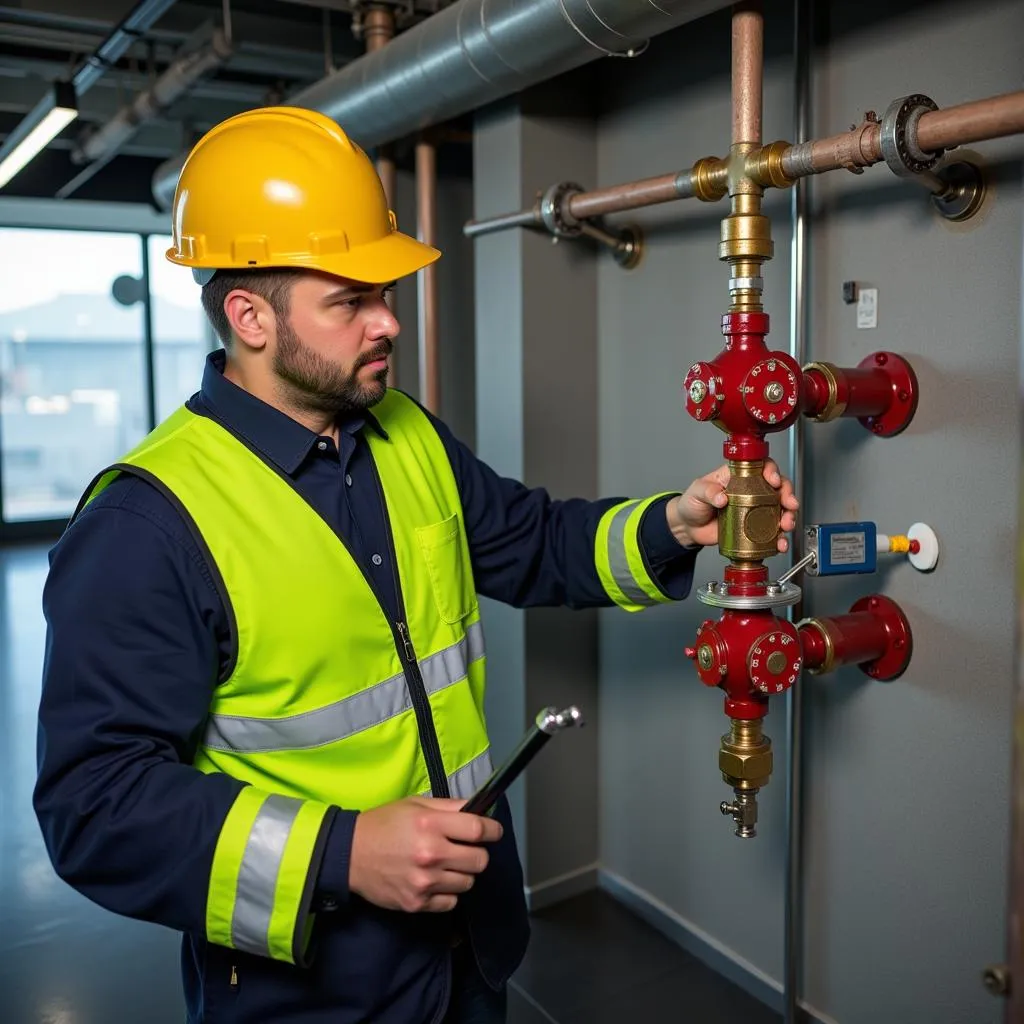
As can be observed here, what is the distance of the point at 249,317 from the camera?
3.88 feet

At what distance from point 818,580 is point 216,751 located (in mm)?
1032

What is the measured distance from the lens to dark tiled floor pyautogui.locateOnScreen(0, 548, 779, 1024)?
1.92 metres

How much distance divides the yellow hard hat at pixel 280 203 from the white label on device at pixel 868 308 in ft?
2.46

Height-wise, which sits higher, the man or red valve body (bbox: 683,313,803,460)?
red valve body (bbox: 683,313,803,460)

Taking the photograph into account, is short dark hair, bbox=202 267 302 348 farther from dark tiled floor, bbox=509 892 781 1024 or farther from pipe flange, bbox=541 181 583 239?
dark tiled floor, bbox=509 892 781 1024

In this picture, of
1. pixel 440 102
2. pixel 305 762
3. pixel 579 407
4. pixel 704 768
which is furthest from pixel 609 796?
pixel 440 102

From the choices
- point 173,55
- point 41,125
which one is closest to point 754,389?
point 173,55

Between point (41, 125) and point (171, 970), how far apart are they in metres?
2.62

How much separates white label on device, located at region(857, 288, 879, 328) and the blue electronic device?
1.04 feet

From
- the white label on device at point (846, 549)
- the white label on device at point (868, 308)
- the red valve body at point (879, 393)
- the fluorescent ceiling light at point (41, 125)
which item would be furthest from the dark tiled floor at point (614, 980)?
the fluorescent ceiling light at point (41, 125)

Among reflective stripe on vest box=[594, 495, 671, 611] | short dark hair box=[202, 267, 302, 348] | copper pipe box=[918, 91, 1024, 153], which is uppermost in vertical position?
copper pipe box=[918, 91, 1024, 153]

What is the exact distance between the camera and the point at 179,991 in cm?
202

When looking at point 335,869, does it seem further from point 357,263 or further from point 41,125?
point 41,125

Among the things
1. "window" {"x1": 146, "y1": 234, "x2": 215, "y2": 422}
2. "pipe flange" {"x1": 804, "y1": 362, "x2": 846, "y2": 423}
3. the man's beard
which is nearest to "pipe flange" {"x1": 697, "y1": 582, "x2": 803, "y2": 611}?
"pipe flange" {"x1": 804, "y1": 362, "x2": 846, "y2": 423}
